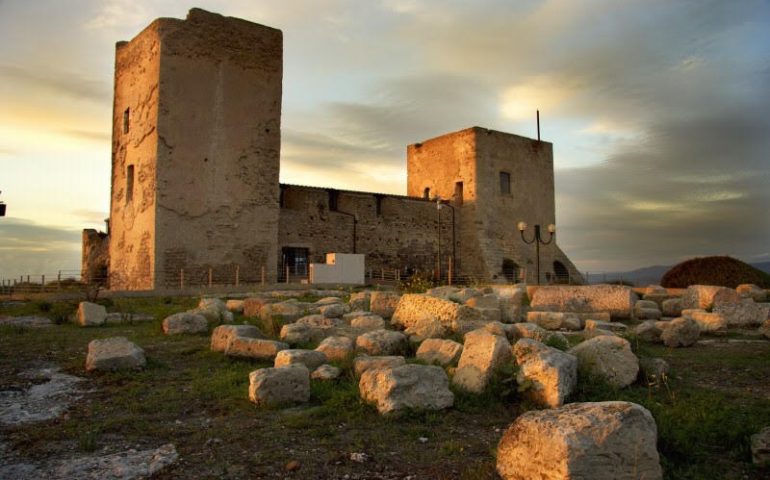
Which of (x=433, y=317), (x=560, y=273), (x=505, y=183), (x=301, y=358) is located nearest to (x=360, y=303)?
(x=433, y=317)

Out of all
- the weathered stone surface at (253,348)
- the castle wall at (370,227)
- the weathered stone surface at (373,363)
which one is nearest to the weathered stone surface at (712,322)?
the weathered stone surface at (373,363)

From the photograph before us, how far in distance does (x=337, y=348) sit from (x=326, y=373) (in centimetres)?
86

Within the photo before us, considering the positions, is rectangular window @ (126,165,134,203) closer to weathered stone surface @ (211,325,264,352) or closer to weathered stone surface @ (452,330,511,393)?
weathered stone surface @ (211,325,264,352)

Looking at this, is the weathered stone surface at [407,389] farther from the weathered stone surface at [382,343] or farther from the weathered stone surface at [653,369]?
the weathered stone surface at [653,369]

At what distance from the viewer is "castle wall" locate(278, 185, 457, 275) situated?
2311 cm

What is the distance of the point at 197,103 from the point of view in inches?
782

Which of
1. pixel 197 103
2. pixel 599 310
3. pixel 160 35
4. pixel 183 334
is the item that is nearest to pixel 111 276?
pixel 197 103

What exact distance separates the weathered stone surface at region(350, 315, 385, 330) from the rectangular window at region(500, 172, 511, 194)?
72.8ft

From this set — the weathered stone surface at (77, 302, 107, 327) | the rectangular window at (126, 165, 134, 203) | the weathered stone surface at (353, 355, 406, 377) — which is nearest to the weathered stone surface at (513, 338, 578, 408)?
the weathered stone surface at (353, 355, 406, 377)

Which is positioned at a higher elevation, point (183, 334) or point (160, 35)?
point (160, 35)

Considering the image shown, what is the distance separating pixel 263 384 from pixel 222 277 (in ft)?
51.4

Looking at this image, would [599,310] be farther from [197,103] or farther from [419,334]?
[197,103]

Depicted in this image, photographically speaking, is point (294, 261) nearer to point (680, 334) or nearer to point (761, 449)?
point (680, 334)

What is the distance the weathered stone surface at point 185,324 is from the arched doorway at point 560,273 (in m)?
23.6
